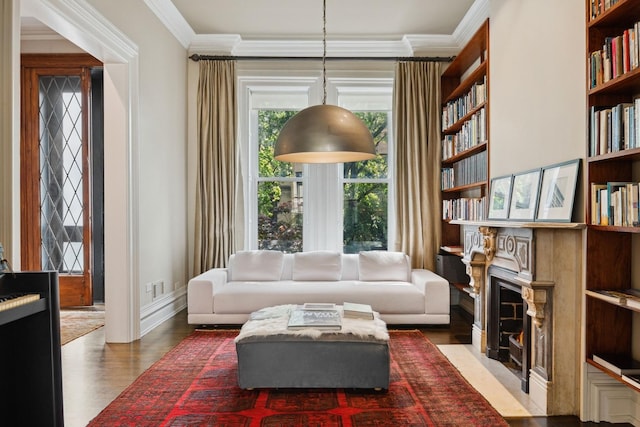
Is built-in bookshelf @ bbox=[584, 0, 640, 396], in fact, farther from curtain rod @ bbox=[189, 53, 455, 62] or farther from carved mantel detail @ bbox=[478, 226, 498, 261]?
curtain rod @ bbox=[189, 53, 455, 62]

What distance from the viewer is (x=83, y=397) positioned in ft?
9.07

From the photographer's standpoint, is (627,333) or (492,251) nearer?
(627,333)

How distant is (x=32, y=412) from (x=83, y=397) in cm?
77

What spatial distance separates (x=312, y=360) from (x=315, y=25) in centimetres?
370

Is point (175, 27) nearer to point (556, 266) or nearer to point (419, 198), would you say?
point (419, 198)

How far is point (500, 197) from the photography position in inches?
144

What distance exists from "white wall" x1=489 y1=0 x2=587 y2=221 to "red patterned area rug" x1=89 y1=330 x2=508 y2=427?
1.33m

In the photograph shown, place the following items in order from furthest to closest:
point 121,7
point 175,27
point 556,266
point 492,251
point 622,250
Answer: point 175,27 → point 121,7 → point 492,251 → point 556,266 → point 622,250

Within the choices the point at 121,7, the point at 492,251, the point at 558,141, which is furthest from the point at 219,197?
the point at 558,141

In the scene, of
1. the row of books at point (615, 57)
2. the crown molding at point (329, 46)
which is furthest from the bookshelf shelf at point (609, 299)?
the crown molding at point (329, 46)

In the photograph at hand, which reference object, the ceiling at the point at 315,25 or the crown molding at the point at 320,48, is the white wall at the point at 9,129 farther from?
the crown molding at the point at 320,48

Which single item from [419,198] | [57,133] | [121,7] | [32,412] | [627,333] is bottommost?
[32,412]


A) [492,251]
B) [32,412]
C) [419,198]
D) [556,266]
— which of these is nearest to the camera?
[32,412]

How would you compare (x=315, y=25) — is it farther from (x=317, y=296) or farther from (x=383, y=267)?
(x=317, y=296)
